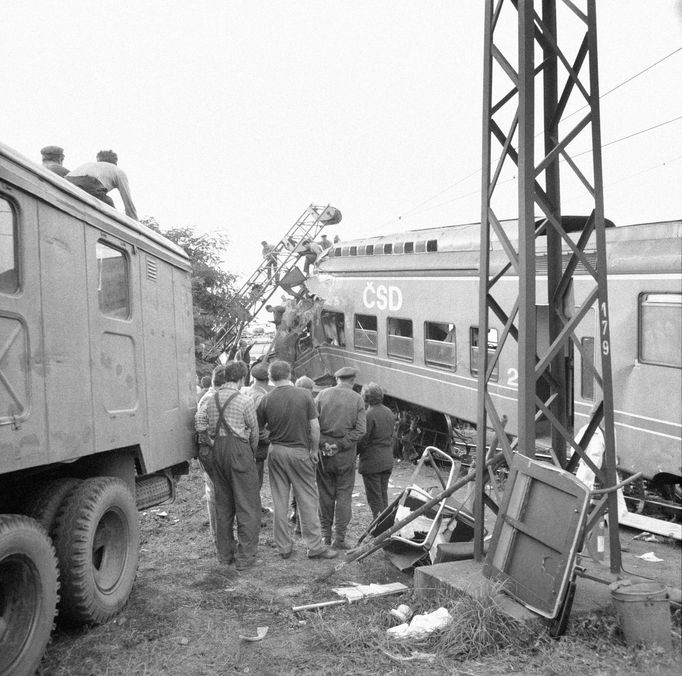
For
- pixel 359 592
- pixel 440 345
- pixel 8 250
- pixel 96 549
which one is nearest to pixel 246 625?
pixel 359 592

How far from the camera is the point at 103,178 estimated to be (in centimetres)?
660

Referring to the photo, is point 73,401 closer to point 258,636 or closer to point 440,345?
point 258,636

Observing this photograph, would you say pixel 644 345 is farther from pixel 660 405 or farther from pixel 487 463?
pixel 487 463

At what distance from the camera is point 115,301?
5.71 m

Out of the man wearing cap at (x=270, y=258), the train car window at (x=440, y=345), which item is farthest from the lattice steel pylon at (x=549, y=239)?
the man wearing cap at (x=270, y=258)

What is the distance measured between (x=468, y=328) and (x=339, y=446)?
16.0 ft

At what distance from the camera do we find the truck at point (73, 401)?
13.9ft

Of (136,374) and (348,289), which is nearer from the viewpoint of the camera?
(136,374)

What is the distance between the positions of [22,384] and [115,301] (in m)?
1.58

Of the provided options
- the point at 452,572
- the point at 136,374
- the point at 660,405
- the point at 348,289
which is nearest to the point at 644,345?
the point at 660,405

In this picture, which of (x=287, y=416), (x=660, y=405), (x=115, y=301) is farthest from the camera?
(x=660, y=405)

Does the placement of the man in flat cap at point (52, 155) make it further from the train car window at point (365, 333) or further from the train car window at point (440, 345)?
the train car window at point (365, 333)

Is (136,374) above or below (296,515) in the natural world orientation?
above

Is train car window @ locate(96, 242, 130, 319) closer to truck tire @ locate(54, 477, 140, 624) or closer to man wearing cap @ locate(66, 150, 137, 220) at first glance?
man wearing cap @ locate(66, 150, 137, 220)
